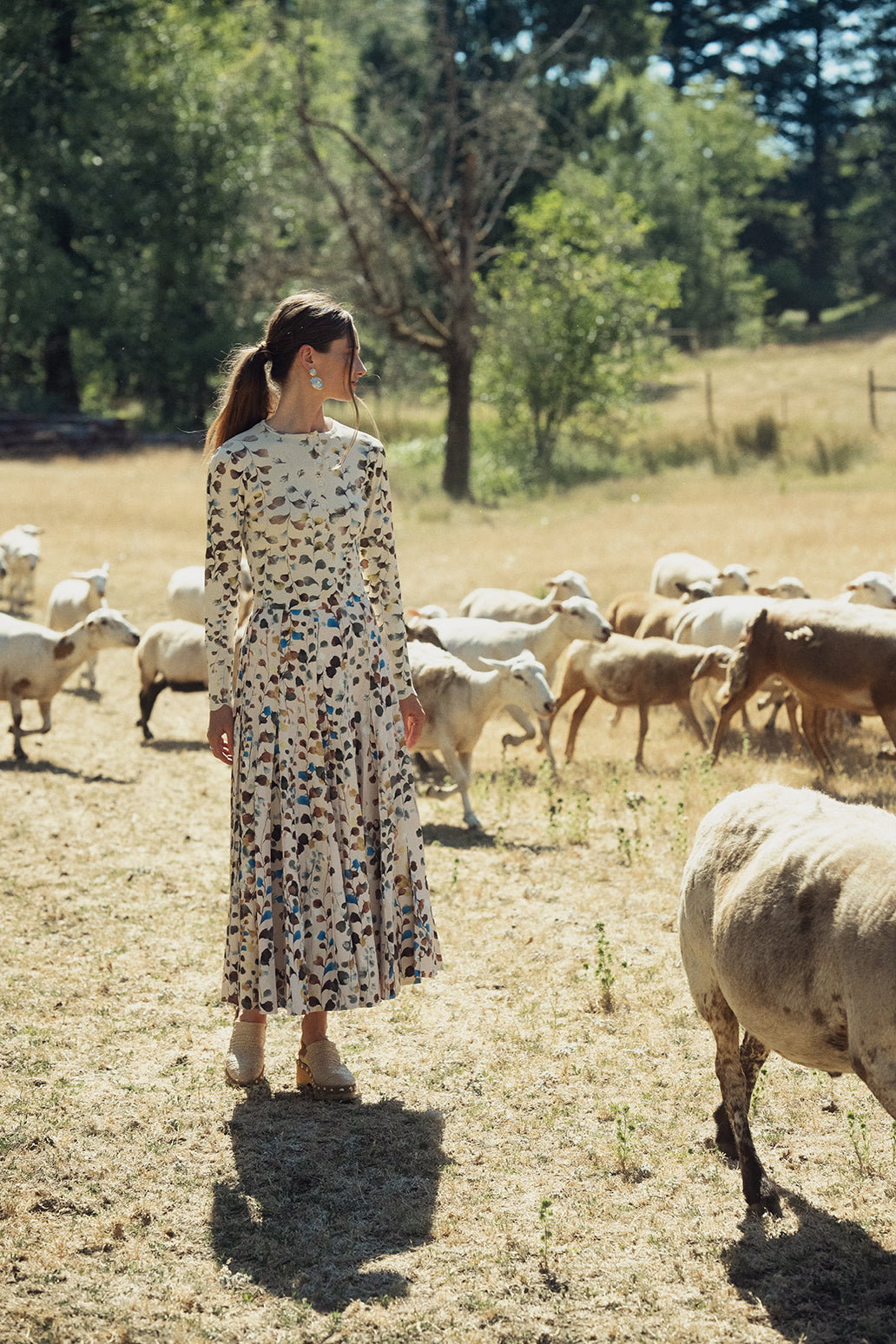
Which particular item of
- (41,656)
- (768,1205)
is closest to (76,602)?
(41,656)

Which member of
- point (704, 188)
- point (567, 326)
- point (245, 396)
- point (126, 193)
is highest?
point (704, 188)

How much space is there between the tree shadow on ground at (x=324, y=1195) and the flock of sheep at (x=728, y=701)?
3.27 ft

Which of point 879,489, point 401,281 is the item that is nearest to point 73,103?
point 401,281

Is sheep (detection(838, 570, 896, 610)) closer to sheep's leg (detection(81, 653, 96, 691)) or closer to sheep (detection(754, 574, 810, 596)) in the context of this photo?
sheep (detection(754, 574, 810, 596))

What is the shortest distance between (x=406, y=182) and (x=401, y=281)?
3392mm

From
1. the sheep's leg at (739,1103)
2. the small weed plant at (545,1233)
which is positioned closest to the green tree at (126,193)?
the sheep's leg at (739,1103)

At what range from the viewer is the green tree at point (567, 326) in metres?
28.7

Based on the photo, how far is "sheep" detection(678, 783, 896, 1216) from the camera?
310 cm

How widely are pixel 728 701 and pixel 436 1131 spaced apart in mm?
5374

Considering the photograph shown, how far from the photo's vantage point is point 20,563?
16297mm

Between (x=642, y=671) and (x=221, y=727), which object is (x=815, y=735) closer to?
(x=642, y=671)

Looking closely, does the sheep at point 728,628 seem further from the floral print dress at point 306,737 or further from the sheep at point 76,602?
the floral print dress at point 306,737

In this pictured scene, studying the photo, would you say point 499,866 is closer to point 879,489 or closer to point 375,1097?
point 375,1097

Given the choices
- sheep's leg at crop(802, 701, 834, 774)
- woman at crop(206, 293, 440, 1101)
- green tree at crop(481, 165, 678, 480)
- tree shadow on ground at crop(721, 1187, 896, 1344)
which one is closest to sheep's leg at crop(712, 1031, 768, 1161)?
tree shadow on ground at crop(721, 1187, 896, 1344)
